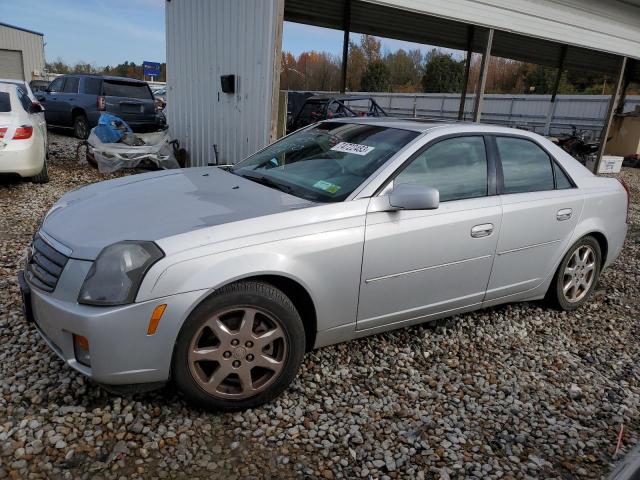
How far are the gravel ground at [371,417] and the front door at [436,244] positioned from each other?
14.9 inches

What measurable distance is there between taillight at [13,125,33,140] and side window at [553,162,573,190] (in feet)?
21.7

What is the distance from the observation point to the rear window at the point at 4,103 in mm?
6820

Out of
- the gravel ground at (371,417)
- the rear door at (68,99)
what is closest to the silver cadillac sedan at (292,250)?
the gravel ground at (371,417)

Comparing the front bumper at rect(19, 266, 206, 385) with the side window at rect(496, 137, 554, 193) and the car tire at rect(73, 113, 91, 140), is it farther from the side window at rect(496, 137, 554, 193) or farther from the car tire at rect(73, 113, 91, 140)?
the car tire at rect(73, 113, 91, 140)

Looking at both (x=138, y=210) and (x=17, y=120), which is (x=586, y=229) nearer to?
(x=138, y=210)

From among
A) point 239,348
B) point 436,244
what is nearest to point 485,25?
point 436,244

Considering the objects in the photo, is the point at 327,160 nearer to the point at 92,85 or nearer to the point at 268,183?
the point at 268,183

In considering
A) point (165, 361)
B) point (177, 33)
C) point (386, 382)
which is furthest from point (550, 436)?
point (177, 33)

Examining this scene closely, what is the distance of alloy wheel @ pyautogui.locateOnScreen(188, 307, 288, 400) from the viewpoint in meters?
2.43

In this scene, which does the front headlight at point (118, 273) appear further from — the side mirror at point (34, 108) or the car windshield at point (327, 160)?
the side mirror at point (34, 108)

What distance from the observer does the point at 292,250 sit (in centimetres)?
254

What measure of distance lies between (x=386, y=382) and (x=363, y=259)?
2.64 feet

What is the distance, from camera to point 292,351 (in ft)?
8.61

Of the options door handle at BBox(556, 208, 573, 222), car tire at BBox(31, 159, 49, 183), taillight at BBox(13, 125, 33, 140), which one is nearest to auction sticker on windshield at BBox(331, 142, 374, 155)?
door handle at BBox(556, 208, 573, 222)
